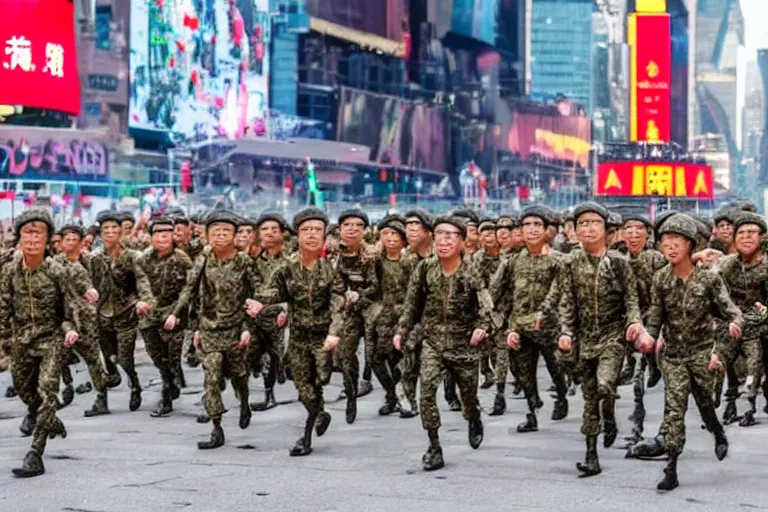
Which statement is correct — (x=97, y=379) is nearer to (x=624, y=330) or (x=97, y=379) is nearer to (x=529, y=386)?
(x=529, y=386)

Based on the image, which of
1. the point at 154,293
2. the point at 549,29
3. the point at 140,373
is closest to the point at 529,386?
the point at 154,293

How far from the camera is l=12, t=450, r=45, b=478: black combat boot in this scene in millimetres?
9453

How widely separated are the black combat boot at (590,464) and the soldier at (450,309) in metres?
1.05

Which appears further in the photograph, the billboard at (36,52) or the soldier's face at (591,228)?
the billboard at (36,52)

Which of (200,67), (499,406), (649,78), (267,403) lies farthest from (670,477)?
(649,78)

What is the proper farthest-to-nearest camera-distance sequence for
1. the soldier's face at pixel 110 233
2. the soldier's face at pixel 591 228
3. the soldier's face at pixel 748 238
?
the soldier's face at pixel 110 233
the soldier's face at pixel 748 238
the soldier's face at pixel 591 228

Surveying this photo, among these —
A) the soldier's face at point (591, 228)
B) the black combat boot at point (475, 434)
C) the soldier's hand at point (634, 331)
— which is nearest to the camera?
the soldier's hand at point (634, 331)

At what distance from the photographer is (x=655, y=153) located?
88.5 m

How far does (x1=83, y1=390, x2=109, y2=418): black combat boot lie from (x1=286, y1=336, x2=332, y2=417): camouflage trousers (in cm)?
301

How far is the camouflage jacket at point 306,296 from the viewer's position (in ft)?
35.3

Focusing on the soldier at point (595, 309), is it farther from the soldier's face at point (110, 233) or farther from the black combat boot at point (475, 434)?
the soldier's face at point (110, 233)

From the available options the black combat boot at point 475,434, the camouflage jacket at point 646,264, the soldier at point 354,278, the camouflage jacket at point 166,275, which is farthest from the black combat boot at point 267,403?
the camouflage jacket at point 646,264

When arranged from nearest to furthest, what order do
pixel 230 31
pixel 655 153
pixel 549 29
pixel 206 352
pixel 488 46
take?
pixel 206 352
pixel 230 31
pixel 655 153
pixel 488 46
pixel 549 29

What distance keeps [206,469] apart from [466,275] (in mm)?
2202
